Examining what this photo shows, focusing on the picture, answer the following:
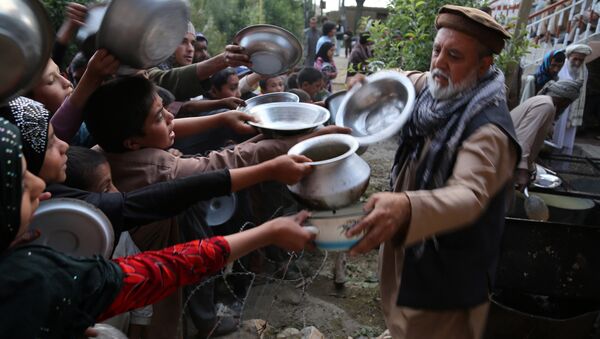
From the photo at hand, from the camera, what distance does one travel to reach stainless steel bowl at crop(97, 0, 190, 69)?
75.8 inches

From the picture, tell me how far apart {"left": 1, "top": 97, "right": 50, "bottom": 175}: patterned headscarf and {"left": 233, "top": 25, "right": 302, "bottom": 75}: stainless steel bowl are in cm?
181

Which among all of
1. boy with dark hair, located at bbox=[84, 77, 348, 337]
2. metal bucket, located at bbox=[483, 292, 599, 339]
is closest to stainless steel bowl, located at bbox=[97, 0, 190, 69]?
boy with dark hair, located at bbox=[84, 77, 348, 337]

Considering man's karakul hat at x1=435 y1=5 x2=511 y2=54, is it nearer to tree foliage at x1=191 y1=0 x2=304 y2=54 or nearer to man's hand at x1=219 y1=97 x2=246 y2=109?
man's hand at x1=219 y1=97 x2=246 y2=109

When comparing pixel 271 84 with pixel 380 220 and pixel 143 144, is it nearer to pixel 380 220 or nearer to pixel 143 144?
pixel 143 144

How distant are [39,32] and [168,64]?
2.87 m

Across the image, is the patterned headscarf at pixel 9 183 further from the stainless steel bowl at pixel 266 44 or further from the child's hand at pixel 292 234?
the stainless steel bowl at pixel 266 44

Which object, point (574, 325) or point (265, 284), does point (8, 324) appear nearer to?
point (265, 284)

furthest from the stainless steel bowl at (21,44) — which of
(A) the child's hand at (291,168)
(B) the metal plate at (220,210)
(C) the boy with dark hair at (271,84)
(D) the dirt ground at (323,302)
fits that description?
(C) the boy with dark hair at (271,84)

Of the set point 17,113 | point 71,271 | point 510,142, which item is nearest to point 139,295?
point 71,271

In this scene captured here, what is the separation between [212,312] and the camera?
305 centimetres

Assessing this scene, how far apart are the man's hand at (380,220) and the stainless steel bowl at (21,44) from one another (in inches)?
55.6

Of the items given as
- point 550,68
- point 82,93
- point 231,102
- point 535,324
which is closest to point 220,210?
point 231,102

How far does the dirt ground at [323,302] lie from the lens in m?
3.50

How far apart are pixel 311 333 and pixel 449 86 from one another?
2339mm
